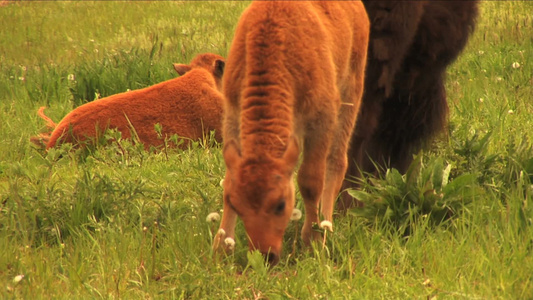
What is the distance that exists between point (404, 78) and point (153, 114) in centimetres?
224

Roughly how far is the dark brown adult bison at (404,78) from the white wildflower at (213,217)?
746 millimetres

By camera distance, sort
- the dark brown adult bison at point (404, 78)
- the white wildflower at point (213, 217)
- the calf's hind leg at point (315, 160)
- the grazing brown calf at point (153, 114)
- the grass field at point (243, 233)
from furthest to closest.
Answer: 1. the grazing brown calf at point (153, 114)
2. the dark brown adult bison at point (404, 78)
3. the white wildflower at point (213, 217)
4. the calf's hind leg at point (315, 160)
5. the grass field at point (243, 233)

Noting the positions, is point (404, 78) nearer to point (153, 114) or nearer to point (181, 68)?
point (153, 114)

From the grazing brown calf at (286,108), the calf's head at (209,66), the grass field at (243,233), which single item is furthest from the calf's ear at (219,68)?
the grazing brown calf at (286,108)

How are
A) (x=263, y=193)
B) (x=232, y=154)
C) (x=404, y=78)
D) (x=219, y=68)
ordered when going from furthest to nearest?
1. (x=219, y=68)
2. (x=404, y=78)
3. (x=232, y=154)
4. (x=263, y=193)

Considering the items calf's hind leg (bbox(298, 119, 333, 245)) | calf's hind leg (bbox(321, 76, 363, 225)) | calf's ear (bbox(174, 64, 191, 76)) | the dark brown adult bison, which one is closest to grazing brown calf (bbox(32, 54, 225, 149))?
calf's ear (bbox(174, 64, 191, 76))

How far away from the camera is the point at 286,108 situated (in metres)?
2.82

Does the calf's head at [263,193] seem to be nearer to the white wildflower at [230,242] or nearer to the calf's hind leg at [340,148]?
the white wildflower at [230,242]

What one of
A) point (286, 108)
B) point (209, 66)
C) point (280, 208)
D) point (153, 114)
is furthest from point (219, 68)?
point (280, 208)

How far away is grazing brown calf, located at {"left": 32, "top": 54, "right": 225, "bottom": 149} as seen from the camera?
523cm

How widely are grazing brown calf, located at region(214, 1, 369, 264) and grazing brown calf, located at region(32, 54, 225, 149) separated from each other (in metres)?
2.15

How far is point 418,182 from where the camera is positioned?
11.5 ft

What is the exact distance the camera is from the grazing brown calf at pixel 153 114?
5234mm

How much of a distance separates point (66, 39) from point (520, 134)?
7879mm
